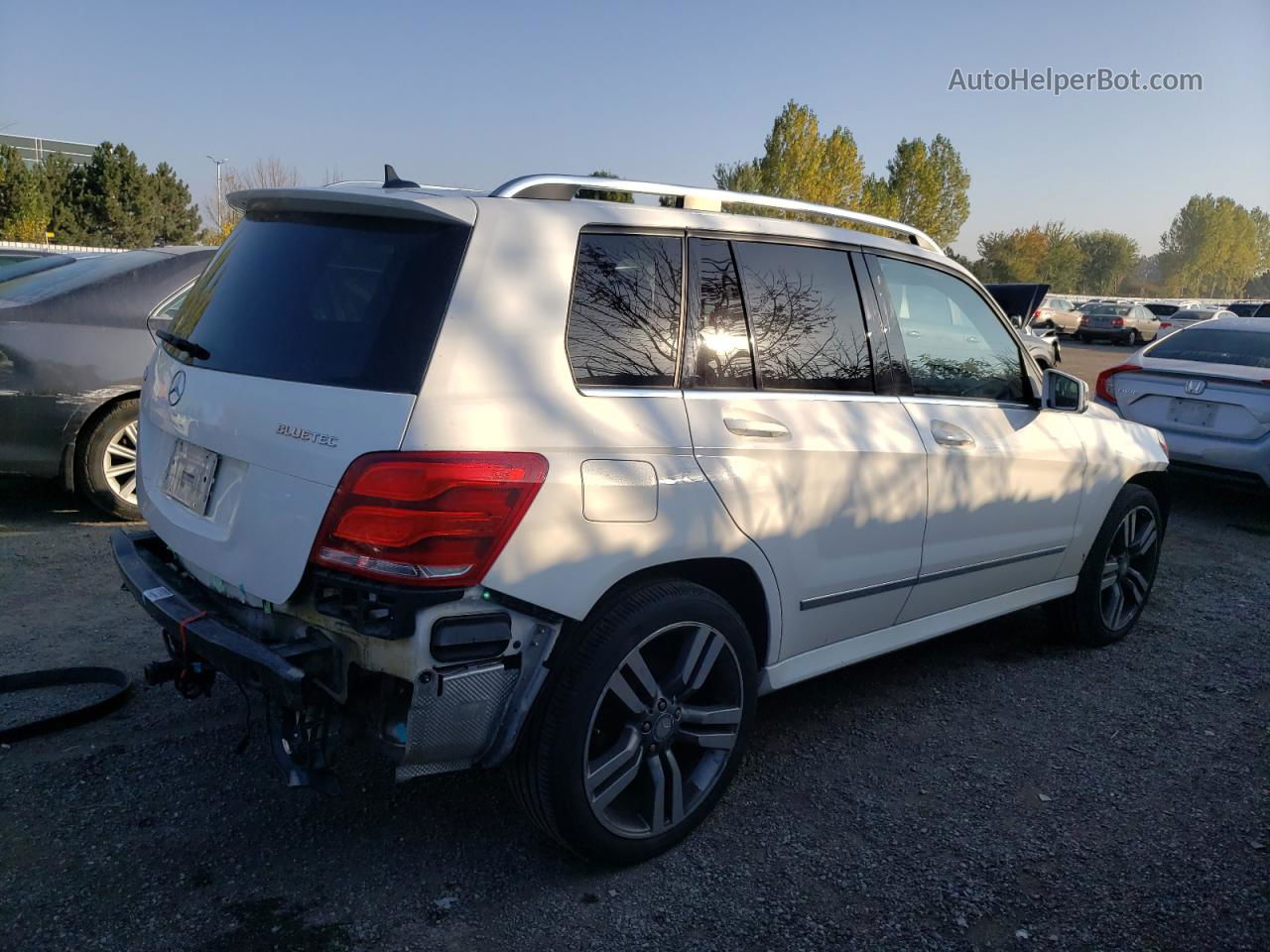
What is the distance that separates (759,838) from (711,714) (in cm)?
43

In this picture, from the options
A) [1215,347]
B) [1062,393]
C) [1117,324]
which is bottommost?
[1062,393]

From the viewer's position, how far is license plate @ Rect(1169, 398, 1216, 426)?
24.7ft

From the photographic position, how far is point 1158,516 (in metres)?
5.11

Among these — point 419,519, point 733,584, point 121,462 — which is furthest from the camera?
point 121,462

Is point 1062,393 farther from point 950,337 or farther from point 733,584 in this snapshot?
point 733,584

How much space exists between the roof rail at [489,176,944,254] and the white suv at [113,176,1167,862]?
12 millimetres

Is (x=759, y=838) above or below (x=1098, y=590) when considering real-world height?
below

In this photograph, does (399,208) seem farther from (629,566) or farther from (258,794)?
(258,794)

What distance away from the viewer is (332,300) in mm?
2703

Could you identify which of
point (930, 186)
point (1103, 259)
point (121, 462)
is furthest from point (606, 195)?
point (1103, 259)

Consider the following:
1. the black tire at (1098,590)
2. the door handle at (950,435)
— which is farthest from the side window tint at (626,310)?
the black tire at (1098,590)

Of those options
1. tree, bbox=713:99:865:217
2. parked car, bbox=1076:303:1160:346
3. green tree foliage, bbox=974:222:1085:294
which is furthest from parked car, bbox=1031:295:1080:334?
green tree foliage, bbox=974:222:1085:294

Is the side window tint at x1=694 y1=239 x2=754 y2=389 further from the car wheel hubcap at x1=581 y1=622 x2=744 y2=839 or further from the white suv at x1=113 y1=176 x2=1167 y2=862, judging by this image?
the car wheel hubcap at x1=581 y1=622 x2=744 y2=839

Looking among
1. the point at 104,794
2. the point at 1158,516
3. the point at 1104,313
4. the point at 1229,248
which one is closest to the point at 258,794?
the point at 104,794
